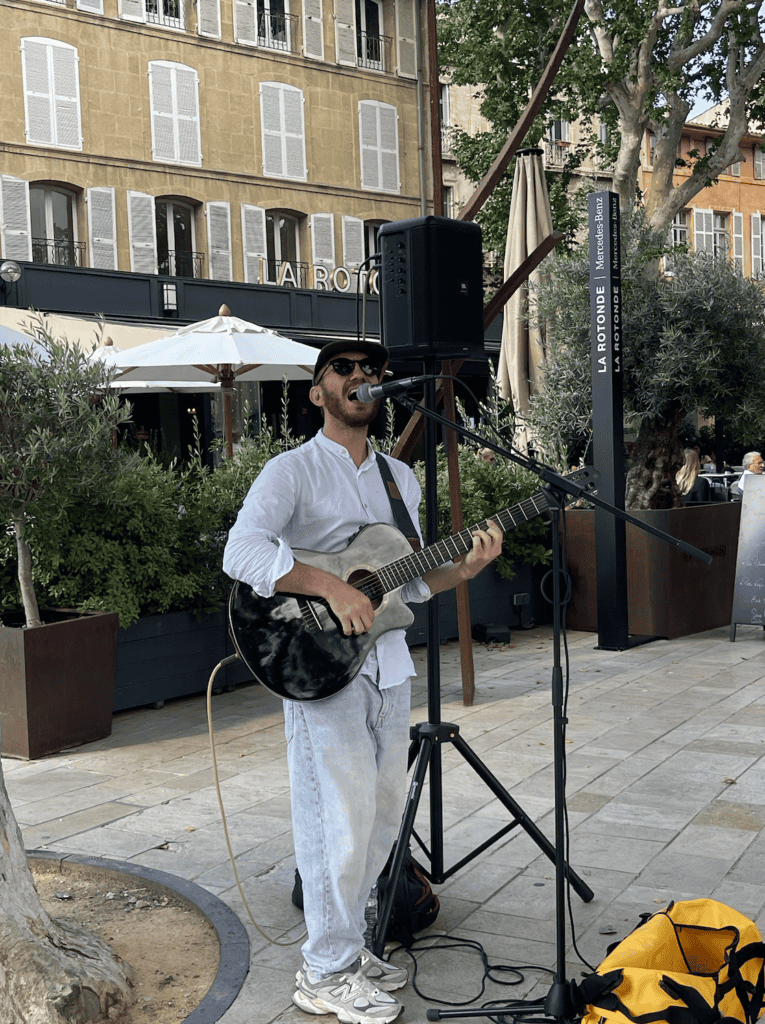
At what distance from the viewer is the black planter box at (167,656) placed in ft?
21.9

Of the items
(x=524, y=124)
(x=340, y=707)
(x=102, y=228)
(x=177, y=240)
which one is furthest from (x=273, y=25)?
Answer: (x=340, y=707)

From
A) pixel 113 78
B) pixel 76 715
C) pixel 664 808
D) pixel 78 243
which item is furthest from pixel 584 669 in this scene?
pixel 113 78

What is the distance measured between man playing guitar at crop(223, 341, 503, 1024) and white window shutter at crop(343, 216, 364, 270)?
66.9ft

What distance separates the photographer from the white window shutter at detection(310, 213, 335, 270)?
74.8 ft

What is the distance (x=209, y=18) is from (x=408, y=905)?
2105 cm

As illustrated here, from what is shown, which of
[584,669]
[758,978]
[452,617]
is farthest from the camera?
[452,617]

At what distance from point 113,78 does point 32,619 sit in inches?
659

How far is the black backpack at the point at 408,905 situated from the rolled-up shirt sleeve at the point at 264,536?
1.08 metres

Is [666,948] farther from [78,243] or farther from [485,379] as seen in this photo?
[485,379]

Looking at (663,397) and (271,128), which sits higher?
(271,128)

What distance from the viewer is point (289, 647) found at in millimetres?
3172

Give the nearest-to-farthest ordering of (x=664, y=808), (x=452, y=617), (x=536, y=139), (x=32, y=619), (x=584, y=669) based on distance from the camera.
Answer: (x=664, y=808) → (x=32, y=619) → (x=584, y=669) → (x=452, y=617) → (x=536, y=139)

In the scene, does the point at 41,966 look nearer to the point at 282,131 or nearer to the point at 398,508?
the point at 398,508

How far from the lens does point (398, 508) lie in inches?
133
